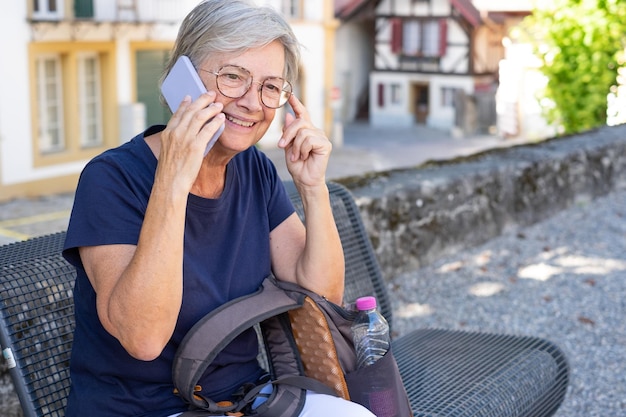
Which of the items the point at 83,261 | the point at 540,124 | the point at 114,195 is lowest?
the point at 540,124

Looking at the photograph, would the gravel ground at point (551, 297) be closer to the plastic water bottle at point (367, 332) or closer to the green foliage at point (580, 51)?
the plastic water bottle at point (367, 332)

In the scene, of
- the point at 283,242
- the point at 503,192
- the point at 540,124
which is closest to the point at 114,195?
the point at 283,242

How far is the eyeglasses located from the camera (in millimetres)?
2402

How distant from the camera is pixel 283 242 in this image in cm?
277

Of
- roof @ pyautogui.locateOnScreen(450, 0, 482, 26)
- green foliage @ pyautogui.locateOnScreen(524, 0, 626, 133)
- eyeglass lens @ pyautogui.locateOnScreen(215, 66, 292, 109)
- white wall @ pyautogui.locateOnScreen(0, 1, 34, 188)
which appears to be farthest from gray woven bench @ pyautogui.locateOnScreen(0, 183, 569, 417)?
roof @ pyautogui.locateOnScreen(450, 0, 482, 26)

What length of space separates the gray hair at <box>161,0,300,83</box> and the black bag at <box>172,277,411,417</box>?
0.61 metres

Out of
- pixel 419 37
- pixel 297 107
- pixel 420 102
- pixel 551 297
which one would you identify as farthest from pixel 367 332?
pixel 420 102

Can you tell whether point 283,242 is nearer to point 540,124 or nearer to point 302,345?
point 302,345

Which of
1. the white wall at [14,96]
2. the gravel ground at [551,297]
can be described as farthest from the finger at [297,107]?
the white wall at [14,96]

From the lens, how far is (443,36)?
39750mm

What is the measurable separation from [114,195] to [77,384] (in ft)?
1.52

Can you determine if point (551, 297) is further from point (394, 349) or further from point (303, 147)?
point (303, 147)

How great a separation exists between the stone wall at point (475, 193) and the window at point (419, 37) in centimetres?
3216

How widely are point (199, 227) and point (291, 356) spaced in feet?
1.54
